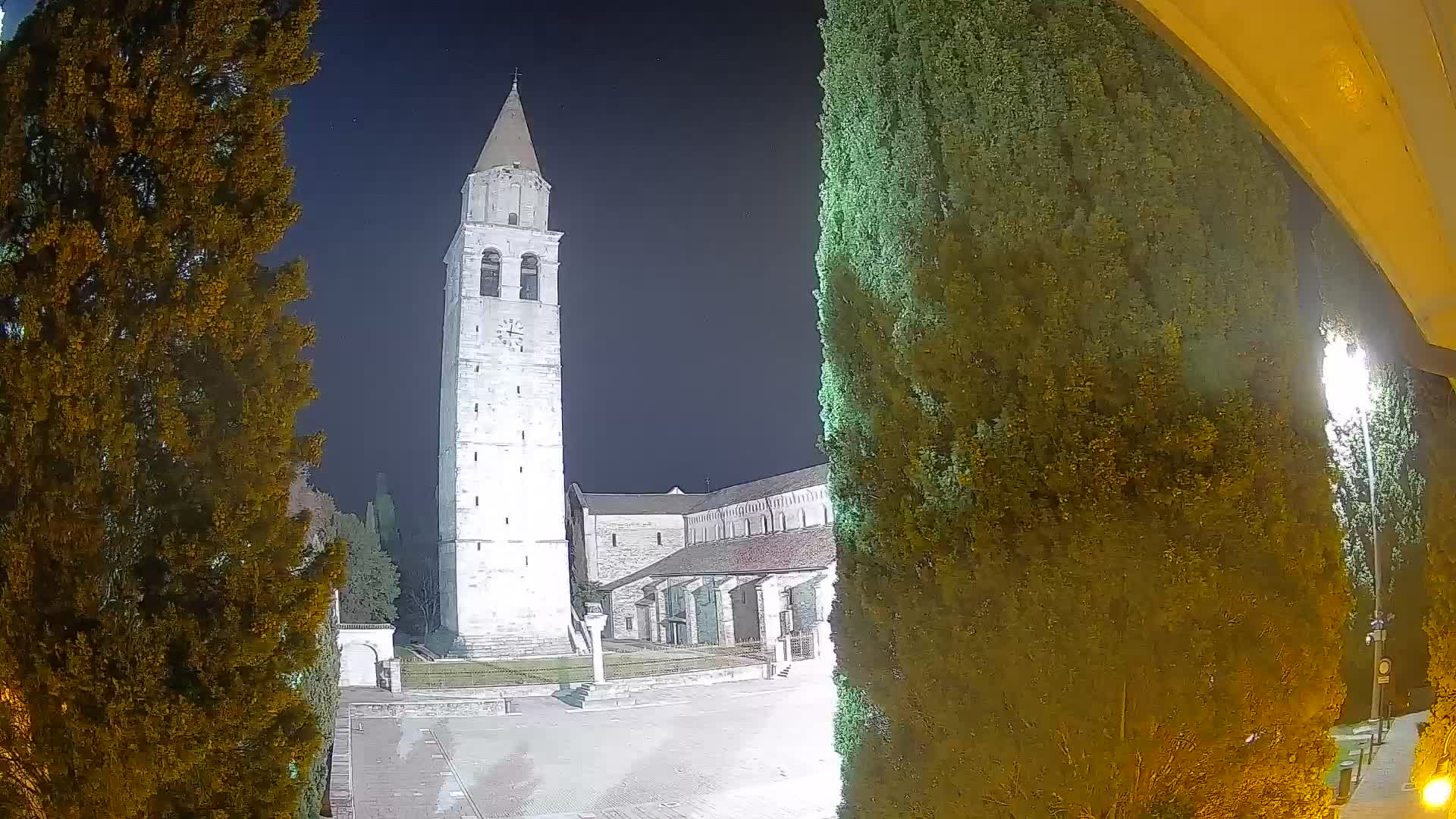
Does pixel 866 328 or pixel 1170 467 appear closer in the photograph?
pixel 1170 467

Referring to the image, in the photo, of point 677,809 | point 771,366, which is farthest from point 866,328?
point 771,366

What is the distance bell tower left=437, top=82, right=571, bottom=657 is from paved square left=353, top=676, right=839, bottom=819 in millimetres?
13447

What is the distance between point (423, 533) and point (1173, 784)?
52.6 metres

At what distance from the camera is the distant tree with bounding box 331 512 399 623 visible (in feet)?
120

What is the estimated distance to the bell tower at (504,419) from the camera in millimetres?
33219

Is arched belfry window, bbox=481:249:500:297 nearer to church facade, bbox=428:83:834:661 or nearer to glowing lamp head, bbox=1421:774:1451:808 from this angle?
church facade, bbox=428:83:834:661

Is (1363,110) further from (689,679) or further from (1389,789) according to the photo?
(689,679)

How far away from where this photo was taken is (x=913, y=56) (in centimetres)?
459

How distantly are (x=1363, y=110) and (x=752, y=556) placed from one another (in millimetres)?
31177

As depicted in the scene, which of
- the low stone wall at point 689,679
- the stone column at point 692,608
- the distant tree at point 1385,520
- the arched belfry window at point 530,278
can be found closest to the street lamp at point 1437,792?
the distant tree at point 1385,520

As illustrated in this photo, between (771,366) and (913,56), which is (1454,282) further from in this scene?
(771,366)

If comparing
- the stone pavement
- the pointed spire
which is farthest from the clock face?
the stone pavement

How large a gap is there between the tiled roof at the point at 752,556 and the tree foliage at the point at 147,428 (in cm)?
2273

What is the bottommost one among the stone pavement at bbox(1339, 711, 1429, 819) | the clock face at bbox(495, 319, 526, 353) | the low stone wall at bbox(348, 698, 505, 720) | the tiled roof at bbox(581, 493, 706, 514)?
the low stone wall at bbox(348, 698, 505, 720)
